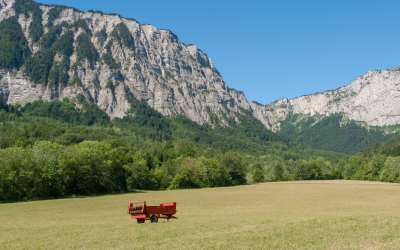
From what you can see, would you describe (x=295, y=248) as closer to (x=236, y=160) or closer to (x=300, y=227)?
(x=300, y=227)

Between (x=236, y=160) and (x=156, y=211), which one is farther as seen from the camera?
(x=236, y=160)

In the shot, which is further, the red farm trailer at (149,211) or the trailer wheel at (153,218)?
the trailer wheel at (153,218)

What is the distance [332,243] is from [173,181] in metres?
79.4

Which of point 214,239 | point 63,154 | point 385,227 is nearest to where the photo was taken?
point 214,239

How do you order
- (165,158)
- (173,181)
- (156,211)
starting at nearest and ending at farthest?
(156,211) < (173,181) < (165,158)

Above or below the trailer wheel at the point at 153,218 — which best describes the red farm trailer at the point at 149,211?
above

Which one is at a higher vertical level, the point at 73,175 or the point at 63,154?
the point at 63,154

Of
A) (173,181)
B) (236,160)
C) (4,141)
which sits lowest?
(173,181)

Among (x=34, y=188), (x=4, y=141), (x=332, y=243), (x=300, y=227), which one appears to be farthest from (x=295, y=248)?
(x=4, y=141)

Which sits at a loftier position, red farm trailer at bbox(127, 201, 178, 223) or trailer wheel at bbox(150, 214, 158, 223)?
red farm trailer at bbox(127, 201, 178, 223)

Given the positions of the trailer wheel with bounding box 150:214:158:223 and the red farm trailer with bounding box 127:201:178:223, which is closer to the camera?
the red farm trailer with bounding box 127:201:178:223

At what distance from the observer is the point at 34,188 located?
56.5 metres

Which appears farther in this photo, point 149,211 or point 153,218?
point 153,218

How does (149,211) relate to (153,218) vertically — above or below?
above
